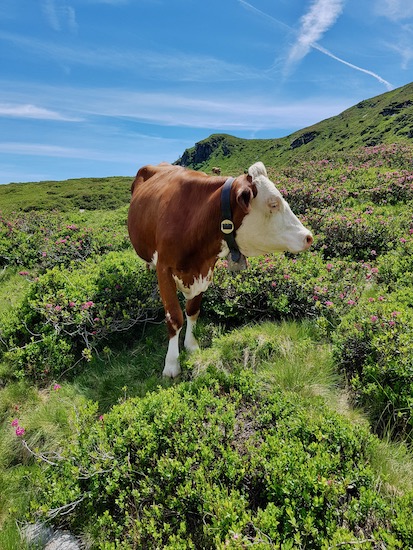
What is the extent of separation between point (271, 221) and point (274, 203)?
0.58 feet

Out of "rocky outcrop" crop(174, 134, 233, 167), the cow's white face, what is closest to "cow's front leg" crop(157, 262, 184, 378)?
the cow's white face

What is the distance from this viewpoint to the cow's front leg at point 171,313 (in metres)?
4.38

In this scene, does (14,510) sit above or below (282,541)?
below

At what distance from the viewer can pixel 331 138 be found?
11350 cm

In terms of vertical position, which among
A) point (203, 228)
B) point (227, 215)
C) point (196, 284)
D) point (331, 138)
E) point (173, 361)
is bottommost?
point (173, 361)

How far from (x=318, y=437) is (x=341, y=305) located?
8.38ft

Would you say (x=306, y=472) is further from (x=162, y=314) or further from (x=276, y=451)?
(x=162, y=314)

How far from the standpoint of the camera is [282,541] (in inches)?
89.8

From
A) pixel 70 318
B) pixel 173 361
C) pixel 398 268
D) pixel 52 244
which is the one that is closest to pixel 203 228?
pixel 173 361

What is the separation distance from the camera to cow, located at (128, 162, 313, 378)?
131 inches

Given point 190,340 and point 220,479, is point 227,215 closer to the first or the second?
point 190,340

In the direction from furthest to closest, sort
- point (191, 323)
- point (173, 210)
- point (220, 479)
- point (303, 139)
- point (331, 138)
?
1. point (303, 139)
2. point (331, 138)
3. point (191, 323)
4. point (173, 210)
5. point (220, 479)

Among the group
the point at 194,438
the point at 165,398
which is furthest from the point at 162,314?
the point at 194,438

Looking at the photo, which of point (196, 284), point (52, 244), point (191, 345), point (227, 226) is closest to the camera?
point (227, 226)
